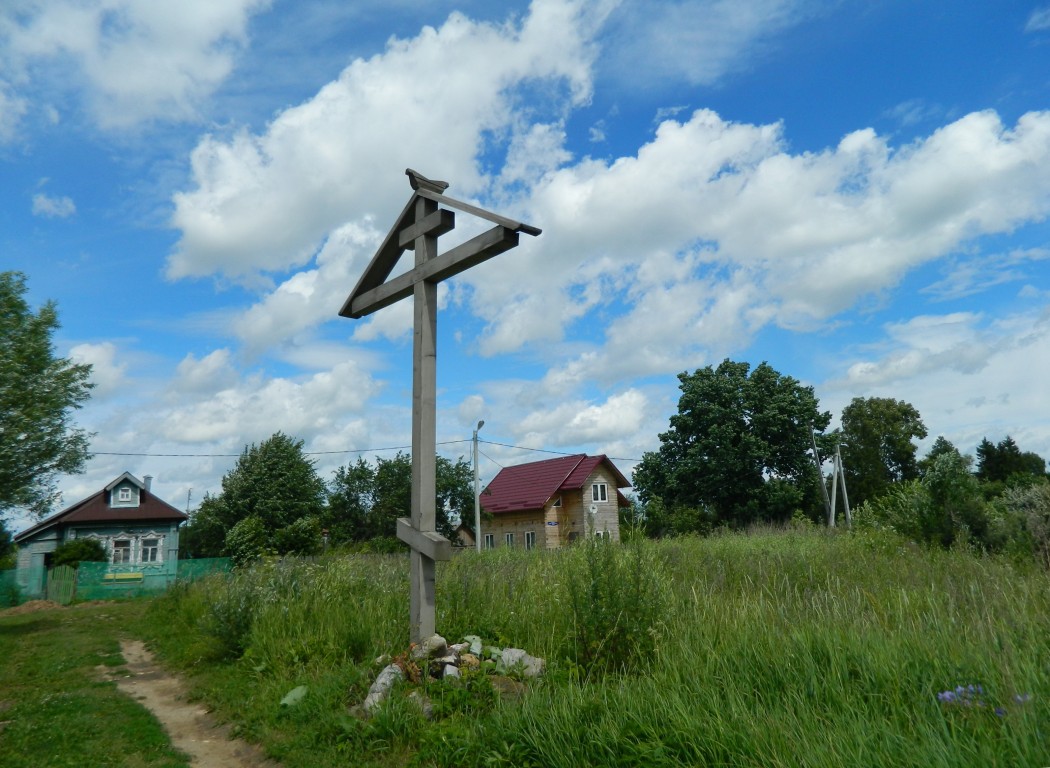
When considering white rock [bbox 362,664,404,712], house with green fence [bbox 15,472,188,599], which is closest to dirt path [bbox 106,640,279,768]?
white rock [bbox 362,664,404,712]

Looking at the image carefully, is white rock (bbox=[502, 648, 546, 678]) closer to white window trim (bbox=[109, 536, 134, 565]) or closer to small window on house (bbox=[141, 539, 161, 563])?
white window trim (bbox=[109, 536, 134, 565])

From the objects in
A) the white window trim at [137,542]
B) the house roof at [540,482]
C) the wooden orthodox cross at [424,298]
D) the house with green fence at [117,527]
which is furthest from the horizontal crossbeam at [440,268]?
the house roof at [540,482]

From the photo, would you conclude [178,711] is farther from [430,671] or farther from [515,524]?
[515,524]

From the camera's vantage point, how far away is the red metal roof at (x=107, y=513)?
32469mm

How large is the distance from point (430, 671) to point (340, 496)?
111ft

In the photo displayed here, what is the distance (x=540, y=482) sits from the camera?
4300 centimetres

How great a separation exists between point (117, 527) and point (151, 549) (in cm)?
176

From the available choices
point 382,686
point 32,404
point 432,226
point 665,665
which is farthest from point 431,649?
point 32,404

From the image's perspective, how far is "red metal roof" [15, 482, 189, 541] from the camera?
32.5 metres

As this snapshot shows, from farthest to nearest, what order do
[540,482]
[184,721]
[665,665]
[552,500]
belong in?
[540,482] → [552,500] → [184,721] → [665,665]

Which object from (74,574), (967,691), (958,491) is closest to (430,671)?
(967,691)

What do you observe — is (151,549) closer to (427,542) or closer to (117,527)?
(117,527)

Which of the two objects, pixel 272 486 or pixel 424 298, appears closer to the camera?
pixel 424 298

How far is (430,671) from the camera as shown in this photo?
5.65 metres
